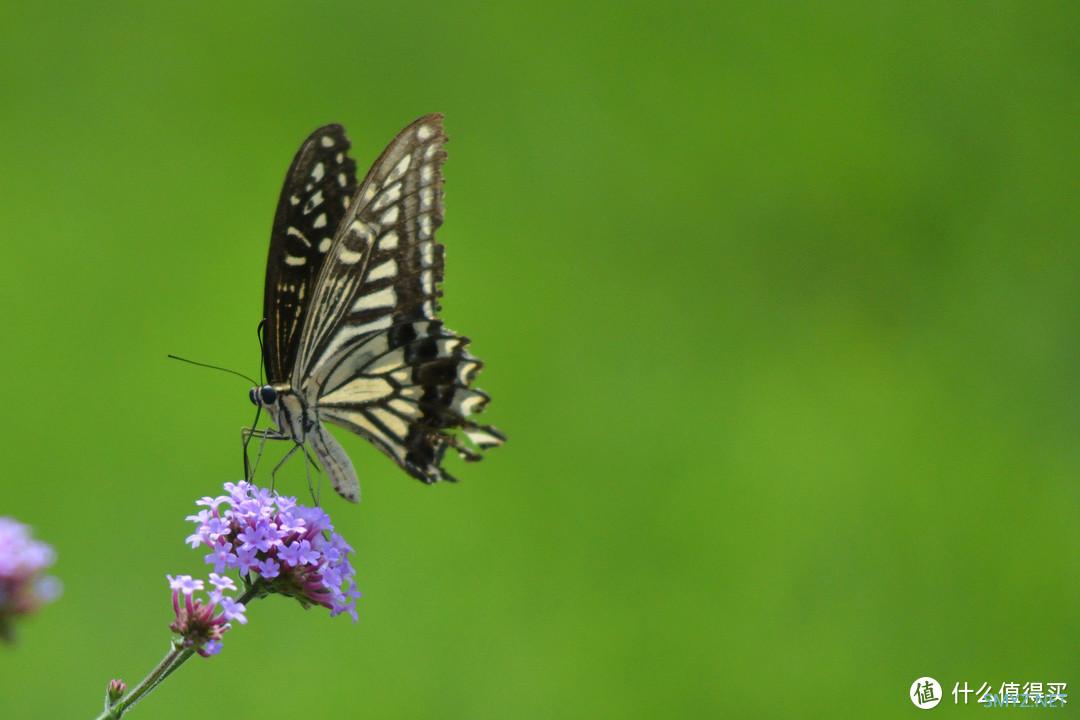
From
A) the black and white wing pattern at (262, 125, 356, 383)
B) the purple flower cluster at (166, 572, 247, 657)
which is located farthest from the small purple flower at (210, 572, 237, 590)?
the black and white wing pattern at (262, 125, 356, 383)

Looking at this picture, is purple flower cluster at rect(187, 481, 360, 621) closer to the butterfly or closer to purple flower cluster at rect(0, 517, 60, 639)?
the butterfly

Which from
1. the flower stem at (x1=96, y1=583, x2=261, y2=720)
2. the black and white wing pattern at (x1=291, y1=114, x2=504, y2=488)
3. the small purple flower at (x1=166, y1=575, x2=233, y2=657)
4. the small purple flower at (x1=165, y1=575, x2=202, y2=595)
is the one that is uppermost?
the black and white wing pattern at (x1=291, y1=114, x2=504, y2=488)

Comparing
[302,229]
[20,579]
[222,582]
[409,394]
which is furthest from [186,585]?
[302,229]

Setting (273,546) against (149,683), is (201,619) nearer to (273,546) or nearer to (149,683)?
(149,683)

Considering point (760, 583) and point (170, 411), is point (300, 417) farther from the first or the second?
point (760, 583)

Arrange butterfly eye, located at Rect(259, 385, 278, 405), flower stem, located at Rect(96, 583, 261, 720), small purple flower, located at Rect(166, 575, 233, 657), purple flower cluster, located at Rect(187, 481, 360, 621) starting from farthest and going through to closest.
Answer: butterfly eye, located at Rect(259, 385, 278, 405), purple flower cluster, located at Rect(187, 481, 360, 621), small purple flower, located at Rect(166, 575, 233, 657), flower stem, located at Rect(96, 583, 261, 720)

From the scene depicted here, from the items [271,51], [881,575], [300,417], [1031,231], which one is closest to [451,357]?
[300,417]
